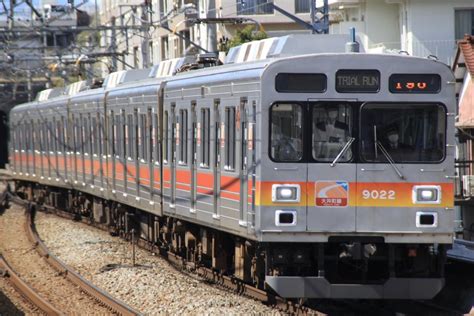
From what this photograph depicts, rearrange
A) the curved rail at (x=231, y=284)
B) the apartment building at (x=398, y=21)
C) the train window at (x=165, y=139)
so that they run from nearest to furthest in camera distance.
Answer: the curved rail at (x=231, y=284), the train window at (x=165, y=139), the apartment building at (x=398, y=21)

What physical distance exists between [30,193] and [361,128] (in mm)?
22235

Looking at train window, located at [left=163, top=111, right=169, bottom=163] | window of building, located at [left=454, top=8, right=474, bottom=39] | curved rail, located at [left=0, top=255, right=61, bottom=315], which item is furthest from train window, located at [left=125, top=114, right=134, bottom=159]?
window of building, located at [left=454, top=8, right=474, bottom=39]

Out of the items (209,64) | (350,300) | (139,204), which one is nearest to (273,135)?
(350,300)

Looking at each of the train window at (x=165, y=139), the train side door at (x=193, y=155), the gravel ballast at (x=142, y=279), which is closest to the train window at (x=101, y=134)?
the gravel ballast at (x=142, y=279)

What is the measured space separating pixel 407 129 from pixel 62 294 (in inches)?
211

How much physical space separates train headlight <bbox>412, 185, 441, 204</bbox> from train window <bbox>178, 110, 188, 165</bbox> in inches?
169

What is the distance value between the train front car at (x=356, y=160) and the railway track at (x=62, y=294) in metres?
2.01

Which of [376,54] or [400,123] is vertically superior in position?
[376,54]

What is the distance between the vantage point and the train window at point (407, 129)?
1085cm

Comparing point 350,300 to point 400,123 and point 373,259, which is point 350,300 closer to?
point 373,259

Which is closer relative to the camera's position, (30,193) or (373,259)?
(373,259)

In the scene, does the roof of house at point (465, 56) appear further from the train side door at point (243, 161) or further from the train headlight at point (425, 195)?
the train headlight at point (425, 195)

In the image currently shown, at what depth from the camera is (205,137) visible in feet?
43.5

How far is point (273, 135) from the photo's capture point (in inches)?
428
